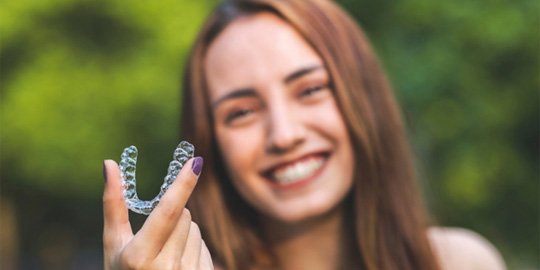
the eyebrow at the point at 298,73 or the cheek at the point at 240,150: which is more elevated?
the eyebrow at the point at 298,73

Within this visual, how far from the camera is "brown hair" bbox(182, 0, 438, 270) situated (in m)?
2.13

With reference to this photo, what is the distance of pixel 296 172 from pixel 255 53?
0.85ft

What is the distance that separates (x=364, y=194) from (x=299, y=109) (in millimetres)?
259

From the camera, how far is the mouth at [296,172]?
2.04m

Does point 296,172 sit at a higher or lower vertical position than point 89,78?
lower

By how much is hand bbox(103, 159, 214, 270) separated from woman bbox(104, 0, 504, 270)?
0.63m

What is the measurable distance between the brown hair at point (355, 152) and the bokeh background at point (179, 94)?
1.66 meters

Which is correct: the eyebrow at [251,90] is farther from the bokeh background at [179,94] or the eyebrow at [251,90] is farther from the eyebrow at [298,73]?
the bokeh background at [179,94]

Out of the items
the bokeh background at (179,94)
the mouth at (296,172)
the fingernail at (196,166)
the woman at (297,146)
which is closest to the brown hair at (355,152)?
the woman at (297,146)

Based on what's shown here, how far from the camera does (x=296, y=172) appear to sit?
2.05 m

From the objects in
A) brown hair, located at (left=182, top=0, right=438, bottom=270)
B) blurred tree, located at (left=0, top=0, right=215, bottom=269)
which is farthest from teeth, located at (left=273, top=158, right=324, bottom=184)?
blurred tree, located at (left=0, top=0, right=215, bottom=269)

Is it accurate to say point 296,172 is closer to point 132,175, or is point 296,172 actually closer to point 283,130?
point 283,130

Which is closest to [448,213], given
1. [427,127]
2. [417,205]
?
[427,127]

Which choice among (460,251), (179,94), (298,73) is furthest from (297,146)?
(179,94)
